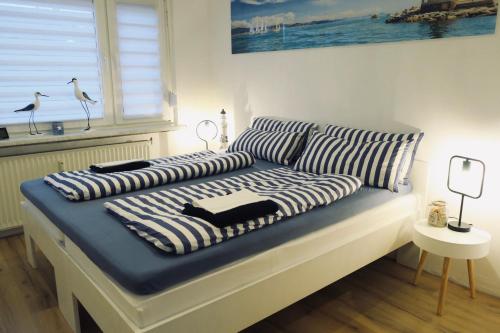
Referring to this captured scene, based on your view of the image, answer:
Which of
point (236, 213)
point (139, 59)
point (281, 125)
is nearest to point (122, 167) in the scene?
point (236, 213)

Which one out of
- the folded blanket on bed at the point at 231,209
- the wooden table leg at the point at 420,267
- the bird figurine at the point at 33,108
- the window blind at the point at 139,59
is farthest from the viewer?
A: the window blind at the point at 139,59

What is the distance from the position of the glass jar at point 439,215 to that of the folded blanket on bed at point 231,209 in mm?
1029

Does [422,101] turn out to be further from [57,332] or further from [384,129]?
[57,332]

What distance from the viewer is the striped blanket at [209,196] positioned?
1.62 meters

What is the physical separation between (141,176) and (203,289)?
1.12 metres

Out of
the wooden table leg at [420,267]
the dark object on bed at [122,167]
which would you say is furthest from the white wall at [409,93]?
the dark object on bed at [122,167]

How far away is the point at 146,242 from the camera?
5.44ft

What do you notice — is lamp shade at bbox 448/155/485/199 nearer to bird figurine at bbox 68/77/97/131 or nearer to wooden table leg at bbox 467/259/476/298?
wooden table leg at bbox 467/259/476/298

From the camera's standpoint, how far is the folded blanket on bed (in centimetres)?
173

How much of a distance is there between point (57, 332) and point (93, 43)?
2.53 meters

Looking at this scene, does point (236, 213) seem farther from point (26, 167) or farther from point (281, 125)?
point (26, 167)

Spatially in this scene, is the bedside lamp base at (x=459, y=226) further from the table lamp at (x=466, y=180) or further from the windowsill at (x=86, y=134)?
the windowsill at (x=86, y=134)

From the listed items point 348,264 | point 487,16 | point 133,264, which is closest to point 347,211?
point 348,264

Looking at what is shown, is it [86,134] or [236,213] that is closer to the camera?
[236,213]
